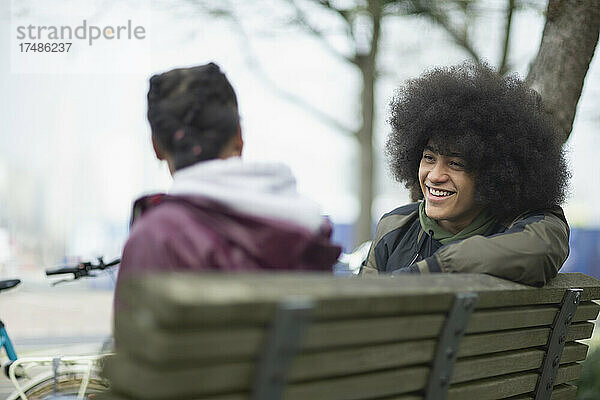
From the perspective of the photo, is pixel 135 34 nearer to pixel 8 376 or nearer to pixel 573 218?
pixel 8 376

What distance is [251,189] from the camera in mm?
1923

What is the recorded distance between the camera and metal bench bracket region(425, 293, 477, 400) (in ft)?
6.57

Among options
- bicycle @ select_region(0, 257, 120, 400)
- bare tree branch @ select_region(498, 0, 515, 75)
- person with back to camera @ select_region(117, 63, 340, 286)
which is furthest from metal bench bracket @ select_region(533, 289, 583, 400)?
bare tree branch @ select_region(498, 0, 515, 75)

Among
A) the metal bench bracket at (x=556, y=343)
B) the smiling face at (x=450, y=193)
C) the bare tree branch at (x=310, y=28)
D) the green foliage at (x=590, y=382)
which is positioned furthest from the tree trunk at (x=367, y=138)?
the metal bench bracket at (x=556, y=343)

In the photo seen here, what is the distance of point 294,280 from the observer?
62.9 inches

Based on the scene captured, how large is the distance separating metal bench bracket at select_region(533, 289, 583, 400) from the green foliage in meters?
2.72

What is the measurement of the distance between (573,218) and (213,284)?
21287 millimetres

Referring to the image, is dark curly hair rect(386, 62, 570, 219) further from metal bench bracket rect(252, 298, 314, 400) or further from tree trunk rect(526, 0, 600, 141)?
metal bench bracket rect(252, 298, 314, 400)

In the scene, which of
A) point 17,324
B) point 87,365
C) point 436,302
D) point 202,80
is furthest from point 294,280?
point 17,324

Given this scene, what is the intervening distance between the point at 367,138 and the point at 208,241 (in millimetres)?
8188

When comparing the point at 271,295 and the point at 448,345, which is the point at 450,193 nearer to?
the point at 448,345

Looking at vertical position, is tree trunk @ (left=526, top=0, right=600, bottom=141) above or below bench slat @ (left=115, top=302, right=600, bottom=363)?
above

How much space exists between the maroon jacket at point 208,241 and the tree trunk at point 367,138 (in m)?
7.56

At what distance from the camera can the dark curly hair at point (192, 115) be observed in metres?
1.98
